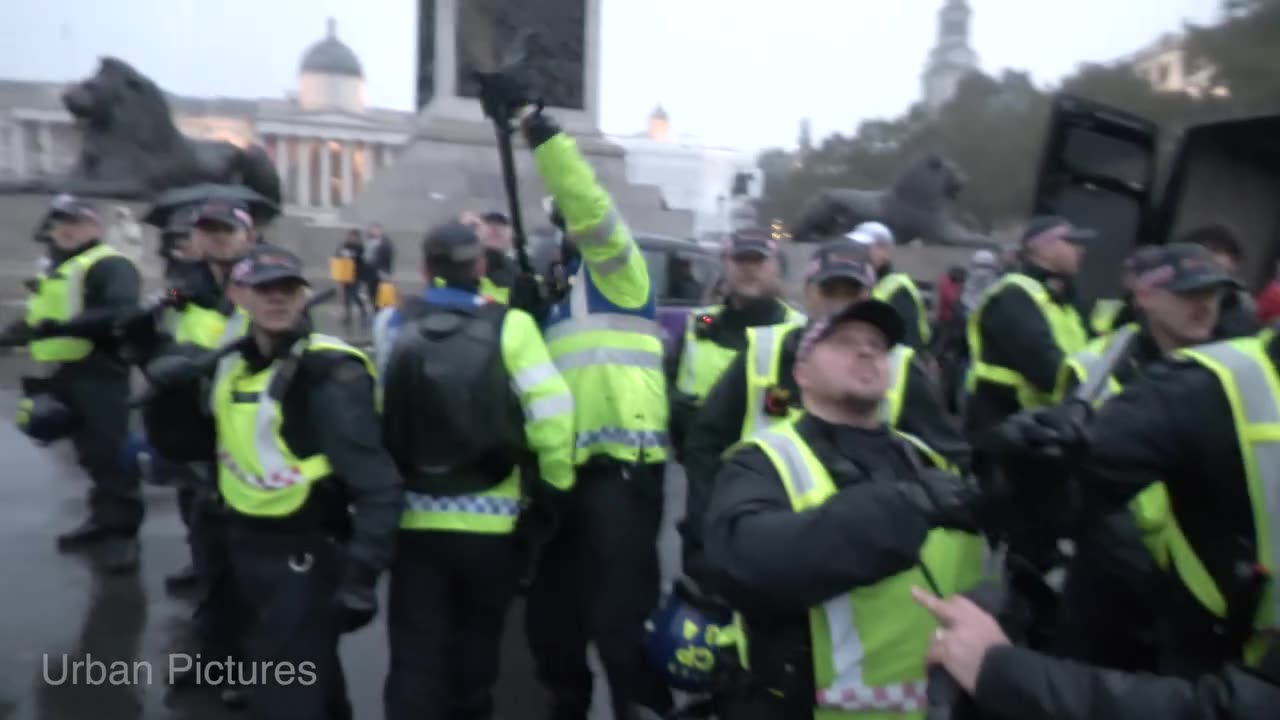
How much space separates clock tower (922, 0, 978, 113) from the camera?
95125mm

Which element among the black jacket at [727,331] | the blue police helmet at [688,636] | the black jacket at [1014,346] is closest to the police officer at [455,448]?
the blue police helmet at [688,636]

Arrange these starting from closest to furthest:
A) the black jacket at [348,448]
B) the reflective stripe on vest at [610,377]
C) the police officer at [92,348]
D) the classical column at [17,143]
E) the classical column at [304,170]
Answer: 1. the black jacket at [348,448]
2. the reflective stripe on vest at [610,377]
3. the police officer at [92,348]
4. the classical column at [17,143]
5. the classical column at [304,170]

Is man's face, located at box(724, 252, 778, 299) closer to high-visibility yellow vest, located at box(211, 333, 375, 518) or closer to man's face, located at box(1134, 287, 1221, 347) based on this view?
high-visibility yellow vest, located at box(211, 333, 375, 518)

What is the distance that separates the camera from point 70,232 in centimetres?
593

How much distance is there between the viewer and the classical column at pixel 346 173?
8594 cm

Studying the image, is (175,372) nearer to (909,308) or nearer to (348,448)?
(348,448)

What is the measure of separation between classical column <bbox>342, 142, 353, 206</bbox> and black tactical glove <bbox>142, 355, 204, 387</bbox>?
85.2m

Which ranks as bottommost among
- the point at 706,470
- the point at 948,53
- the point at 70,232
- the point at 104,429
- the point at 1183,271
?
the point at 104,429

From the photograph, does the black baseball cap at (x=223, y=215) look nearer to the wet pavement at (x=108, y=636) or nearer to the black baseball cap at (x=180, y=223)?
the black baseball cap at (x=180, y=223)

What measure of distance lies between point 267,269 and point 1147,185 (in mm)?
4438

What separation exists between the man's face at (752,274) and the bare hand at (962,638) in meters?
2.59

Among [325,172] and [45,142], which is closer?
[45,142]

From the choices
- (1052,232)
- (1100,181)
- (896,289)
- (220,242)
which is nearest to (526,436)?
(220,242)

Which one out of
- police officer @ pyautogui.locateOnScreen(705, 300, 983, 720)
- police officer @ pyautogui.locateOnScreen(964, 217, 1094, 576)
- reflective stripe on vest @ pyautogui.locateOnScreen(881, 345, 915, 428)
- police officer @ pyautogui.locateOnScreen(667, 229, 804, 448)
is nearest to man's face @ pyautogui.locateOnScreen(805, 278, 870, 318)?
reflective stripe on vest @ pyautogui.locateOnScreen(881, 345, 915, 428)
